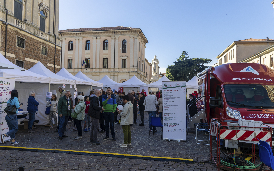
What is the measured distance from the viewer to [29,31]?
69.8 feet

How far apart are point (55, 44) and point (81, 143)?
2069cm

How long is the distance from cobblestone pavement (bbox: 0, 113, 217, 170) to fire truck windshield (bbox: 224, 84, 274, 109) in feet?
5.84

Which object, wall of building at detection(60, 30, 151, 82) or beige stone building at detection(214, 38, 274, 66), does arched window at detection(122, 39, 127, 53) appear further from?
beige stone building at detection(214, 38, 274, 66)

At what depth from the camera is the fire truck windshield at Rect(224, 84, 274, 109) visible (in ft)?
22.8

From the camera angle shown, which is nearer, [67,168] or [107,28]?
[67,168]

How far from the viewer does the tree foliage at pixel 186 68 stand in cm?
4884

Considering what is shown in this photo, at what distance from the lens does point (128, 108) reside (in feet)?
25.1

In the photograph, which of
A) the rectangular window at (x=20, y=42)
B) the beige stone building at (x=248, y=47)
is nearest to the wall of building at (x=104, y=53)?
the beige stone building at (x=248, y=47)

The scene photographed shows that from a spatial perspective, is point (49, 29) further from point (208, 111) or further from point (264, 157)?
point (264, 157)

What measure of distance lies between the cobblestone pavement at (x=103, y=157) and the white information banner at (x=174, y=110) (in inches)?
14.8

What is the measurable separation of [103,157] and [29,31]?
18.9m

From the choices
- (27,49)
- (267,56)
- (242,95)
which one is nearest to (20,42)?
(27,49)

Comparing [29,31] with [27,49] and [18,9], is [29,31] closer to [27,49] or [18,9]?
[27,49]

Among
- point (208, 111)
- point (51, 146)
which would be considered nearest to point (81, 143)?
point (51, 146)
